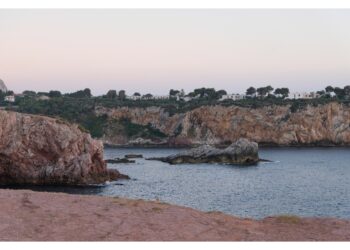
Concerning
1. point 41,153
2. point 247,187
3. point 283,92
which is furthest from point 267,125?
point 41,153

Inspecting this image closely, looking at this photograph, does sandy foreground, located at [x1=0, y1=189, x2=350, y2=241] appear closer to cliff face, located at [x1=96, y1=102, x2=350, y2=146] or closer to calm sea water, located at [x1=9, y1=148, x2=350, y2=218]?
calm sea water, located at [x1=9, y1=148, x2=350, y2=218]

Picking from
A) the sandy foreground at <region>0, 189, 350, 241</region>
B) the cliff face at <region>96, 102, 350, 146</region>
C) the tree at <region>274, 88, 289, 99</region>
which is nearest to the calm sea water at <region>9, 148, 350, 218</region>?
the sandy foreground at <region>0, 189, 350, 241</region>

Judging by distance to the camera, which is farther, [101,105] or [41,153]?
[101,105]

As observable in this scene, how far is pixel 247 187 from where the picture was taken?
60.7 metres

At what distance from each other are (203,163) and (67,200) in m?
72.9

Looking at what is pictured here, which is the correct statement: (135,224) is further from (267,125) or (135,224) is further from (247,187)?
(267,125)

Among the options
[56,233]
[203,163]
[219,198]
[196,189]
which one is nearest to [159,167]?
[203,163]

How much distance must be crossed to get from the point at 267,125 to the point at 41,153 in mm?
91853

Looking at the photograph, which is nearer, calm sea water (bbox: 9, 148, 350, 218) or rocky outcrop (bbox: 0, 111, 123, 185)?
calm sea water (bbox: 9, 148, 350, 218)

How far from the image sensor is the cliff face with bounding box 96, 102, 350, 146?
14125 cm

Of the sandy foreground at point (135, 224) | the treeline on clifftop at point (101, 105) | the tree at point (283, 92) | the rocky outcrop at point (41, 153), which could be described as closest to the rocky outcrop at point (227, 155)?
the rocky outcrop at point (41, 153)

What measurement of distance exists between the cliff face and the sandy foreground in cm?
12103

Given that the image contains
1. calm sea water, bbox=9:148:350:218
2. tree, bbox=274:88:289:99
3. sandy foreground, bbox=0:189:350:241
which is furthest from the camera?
tree, bbox=274:88:289:99

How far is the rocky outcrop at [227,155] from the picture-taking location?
92.4 meters
